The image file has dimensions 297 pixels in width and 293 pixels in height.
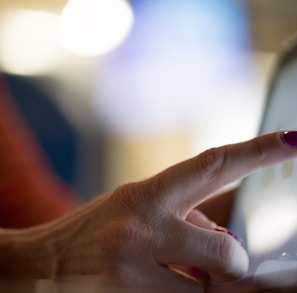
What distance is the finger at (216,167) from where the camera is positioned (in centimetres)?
31

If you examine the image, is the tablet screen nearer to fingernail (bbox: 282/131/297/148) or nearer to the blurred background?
fingernail (bbox: 282/131/297/148)

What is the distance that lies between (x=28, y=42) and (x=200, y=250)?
122cm

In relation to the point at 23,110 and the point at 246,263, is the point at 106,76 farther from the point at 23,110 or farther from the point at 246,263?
the point at 246,263

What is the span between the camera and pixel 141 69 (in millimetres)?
1467

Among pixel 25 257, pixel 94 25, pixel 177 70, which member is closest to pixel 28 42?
pixel 94 25

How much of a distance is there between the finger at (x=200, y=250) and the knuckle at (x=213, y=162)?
30 millimetres

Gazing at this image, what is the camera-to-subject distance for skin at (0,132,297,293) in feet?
1.01

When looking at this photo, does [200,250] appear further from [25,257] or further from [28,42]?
[28,42]

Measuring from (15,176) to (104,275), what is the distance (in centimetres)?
38

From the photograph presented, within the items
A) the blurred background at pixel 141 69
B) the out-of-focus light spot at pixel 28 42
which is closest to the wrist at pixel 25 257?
the blurred background at pixel 141 69

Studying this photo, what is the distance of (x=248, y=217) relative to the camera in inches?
15.6

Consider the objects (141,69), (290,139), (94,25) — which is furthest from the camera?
(141,69)

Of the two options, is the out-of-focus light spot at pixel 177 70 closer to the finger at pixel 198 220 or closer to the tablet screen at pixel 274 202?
A: the tablet screen at pixel 274 202

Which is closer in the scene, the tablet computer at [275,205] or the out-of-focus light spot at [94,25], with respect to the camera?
the tablet computer at [275,205]
